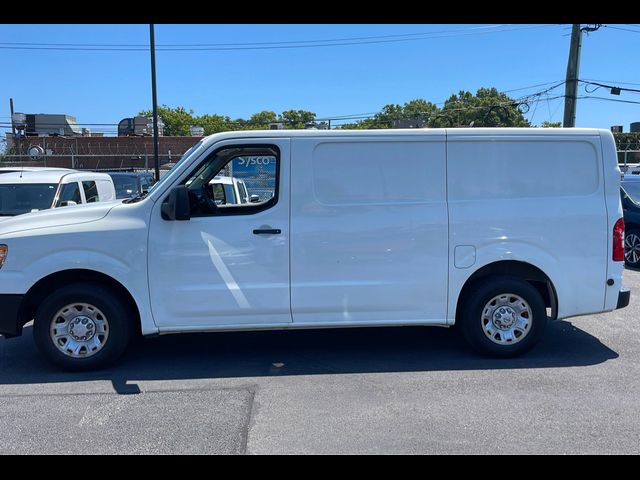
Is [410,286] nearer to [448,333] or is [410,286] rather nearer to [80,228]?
[448,333]

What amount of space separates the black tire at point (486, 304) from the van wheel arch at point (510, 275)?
0.12ft

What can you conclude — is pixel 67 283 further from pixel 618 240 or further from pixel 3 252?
pixel 618 240

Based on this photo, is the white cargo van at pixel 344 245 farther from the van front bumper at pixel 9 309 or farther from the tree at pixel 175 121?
the tree at pixel 175 121

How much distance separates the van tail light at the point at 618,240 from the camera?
5.28 metres

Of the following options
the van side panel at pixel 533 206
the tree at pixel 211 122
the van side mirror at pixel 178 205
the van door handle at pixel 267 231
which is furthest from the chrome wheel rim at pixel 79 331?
the tree at pixel 211 122

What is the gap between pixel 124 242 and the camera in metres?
4.95

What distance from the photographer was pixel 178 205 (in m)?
4.90

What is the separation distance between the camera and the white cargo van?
196 inches

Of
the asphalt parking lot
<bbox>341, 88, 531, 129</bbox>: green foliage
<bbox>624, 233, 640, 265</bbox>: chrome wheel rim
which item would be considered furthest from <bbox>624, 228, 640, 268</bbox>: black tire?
<bbox>341, 88, 531, 129</bbox>: green foliage

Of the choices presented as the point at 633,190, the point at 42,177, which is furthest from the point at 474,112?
the point at 42,177

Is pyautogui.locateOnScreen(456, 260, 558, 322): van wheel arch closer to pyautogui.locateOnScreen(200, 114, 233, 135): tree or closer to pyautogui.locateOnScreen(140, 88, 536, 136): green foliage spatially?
pyautogui.locateOnScreen(140, 88, 536, 136): green foliage
